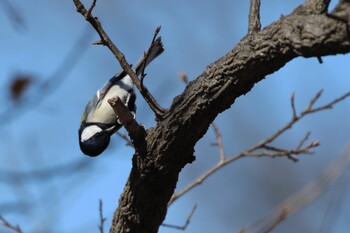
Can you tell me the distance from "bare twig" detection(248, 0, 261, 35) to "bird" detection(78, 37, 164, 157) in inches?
52.2

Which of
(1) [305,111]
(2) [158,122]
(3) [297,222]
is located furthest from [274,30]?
(3) [297,222]

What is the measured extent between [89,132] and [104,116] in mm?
133

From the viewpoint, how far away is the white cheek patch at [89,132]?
12.1 ft

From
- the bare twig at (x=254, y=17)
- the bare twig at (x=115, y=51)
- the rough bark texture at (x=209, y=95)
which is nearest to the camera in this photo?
the rough bark texture at (x=209, y=95)

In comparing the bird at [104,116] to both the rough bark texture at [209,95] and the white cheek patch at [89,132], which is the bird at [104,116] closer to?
the white cheek patch at [89,132]

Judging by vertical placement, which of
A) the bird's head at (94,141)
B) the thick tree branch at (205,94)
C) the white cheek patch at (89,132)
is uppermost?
the white cheek patch at (89,132)

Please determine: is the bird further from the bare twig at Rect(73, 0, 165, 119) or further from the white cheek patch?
the bare twig at Rect(73, 0, 165, 119)

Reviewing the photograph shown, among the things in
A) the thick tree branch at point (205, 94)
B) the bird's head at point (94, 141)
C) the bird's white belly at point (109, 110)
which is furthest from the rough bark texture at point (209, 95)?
the bird's white belly at point (109, 110)

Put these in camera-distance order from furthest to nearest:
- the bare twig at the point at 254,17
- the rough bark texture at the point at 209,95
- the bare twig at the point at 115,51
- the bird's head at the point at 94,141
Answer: the bird's head at the point at 94,141 → the bare twig at the point at 115,51 → the bare twig at the point at 254,17 → the rough bark texture at the point at 209,95

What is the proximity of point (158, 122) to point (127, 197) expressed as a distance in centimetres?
35

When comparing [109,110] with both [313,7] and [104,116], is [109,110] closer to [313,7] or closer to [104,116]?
[104,116]

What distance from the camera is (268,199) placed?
20.6 feet

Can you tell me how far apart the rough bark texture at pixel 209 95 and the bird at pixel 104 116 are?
1.09 meters

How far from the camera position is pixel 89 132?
3723 millimetres
